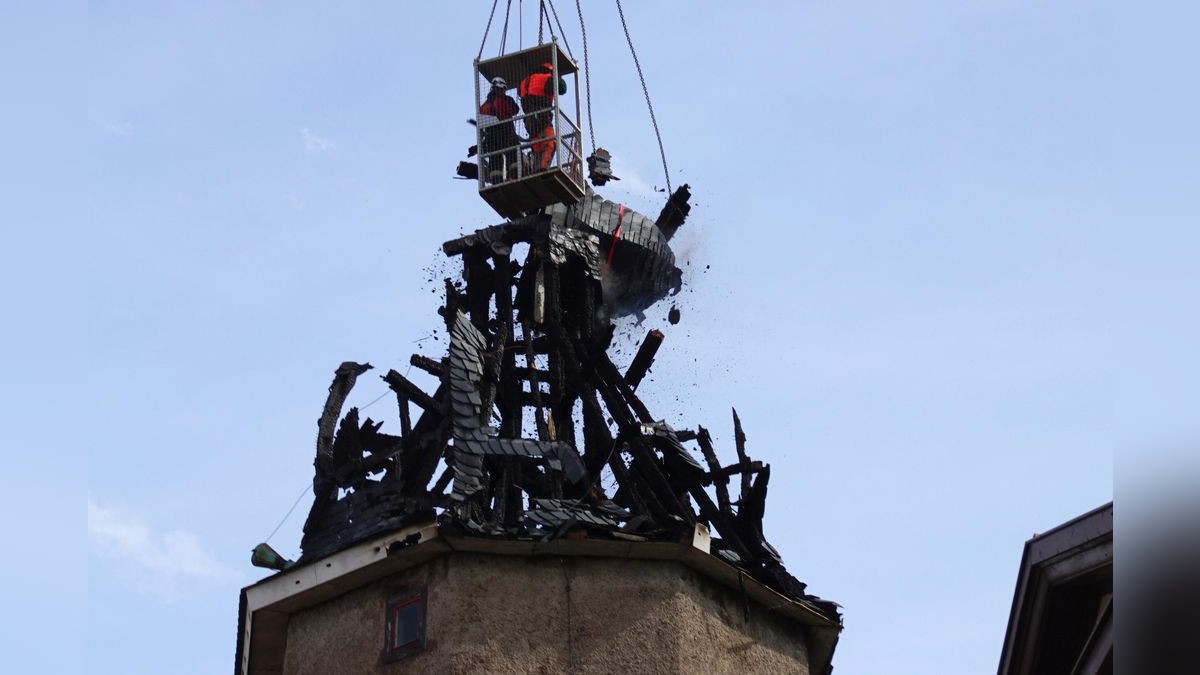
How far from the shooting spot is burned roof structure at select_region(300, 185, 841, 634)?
21953mm

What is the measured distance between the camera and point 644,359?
1001 inches

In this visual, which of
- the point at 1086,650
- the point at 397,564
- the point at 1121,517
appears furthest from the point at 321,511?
the point at 1121,517

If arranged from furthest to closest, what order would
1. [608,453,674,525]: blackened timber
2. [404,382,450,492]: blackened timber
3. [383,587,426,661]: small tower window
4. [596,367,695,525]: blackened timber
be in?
[596,367,695,525]: blackened timber
[608,453,674,525]: blackened timber
[404,382,450,492]: blackened timber
[383,587,426,661]: small tower window

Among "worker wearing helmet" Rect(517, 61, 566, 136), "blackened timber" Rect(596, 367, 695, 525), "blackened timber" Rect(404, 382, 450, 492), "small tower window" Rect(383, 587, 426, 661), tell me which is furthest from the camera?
"worker wearing helmet" Rect(517, 61, 566, 136)

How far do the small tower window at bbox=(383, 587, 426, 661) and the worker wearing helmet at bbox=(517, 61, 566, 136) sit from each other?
7.65 metres

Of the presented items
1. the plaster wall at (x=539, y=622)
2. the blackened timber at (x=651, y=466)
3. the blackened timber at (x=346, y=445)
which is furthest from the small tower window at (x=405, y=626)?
the blackened timber at (x=651, y=466)

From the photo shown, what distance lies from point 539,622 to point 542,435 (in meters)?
3.80

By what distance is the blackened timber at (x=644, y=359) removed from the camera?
25.3 m

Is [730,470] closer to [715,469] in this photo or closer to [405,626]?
[715,469]

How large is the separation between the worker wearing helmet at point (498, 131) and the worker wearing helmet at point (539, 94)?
262mm

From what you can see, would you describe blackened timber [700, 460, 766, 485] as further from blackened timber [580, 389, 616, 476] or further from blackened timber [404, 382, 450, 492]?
blackened timber [404, 382, 450, 492]

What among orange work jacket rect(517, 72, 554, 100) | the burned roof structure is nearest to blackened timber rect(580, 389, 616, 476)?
the burned roof structure

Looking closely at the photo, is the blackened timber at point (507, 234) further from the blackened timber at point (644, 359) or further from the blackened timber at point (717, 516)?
the blackened timber at point (717, 516)

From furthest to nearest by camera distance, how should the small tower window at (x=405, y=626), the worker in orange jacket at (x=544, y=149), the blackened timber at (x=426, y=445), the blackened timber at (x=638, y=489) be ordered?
1. the worker in orange jacket at (x=544, y=149)
2. the blackened timber at (x=638, y=489)
3. the blackened timber at (x=426, y=445)
4. the small tower window at (x=405, y=626)
